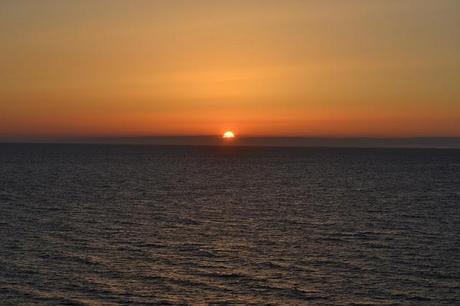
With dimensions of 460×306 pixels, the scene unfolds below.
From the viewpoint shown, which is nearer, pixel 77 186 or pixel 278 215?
pixel 278 215

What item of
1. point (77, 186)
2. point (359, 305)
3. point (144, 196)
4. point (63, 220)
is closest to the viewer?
point (359, 305)

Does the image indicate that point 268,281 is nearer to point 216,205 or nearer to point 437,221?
point 437,221

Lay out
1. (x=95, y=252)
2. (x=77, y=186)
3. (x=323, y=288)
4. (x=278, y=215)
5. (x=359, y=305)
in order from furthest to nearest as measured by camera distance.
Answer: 1. (x=77, y=186)
2. (x=278, y=215)
3. (x=95, y=252)
4. (x=323, y=288)
5. (x=359, y=305)

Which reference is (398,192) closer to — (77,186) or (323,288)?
(77,186)

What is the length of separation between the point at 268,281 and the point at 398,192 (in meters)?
64.8

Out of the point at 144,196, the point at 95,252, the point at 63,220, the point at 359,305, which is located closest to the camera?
the point at 359,305

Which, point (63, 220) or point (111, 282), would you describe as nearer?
point (111, 282)

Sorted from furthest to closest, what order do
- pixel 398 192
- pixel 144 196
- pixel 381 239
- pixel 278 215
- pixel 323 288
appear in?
pixel 398 192 → pixel 144 196 → pixel 278 215 → pixel 381 239 → pixel 323 288

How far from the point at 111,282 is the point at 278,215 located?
32.8 m

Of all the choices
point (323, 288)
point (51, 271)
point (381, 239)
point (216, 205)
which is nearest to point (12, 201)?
point (216, 205)

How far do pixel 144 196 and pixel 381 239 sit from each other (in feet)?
145

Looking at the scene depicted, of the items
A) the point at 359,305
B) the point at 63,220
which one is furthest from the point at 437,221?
the point at 63,220

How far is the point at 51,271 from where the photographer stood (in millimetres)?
33719

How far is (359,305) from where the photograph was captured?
28.1 meters
